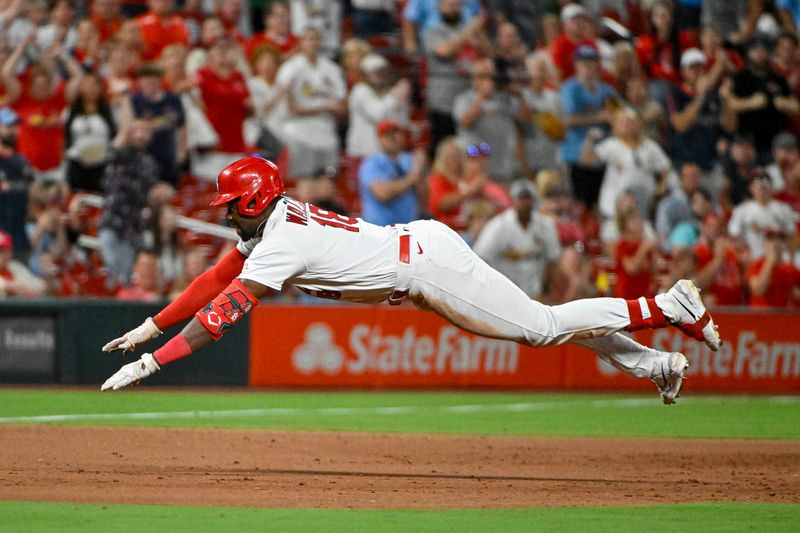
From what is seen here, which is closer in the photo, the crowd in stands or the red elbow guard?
the red elbow guard

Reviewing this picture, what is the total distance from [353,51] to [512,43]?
2.47 metres

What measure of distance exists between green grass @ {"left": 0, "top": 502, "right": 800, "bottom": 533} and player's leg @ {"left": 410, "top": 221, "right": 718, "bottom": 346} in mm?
1512

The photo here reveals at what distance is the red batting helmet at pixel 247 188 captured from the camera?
26.0 ft

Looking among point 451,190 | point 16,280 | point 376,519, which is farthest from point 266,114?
point 376,519

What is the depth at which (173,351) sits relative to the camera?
7.70 meters

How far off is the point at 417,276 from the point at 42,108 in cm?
816

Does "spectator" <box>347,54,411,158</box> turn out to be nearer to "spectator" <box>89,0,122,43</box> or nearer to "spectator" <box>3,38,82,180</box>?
"spectator" <box>89,0,122,43</box>

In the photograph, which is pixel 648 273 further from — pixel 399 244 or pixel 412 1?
pixel 399 244

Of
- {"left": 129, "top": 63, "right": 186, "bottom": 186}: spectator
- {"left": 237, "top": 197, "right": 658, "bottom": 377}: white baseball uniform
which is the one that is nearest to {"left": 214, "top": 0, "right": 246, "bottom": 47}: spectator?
{"left": 129, "top": 63, "right": 186, "bottom": 186}: spectator

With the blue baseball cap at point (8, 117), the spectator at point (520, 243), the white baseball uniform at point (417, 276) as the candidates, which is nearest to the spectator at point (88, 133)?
the blue baseball cap at point (8, 117)

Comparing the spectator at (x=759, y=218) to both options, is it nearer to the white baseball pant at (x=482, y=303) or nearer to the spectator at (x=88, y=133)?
the spectator at (x=88, y=133)

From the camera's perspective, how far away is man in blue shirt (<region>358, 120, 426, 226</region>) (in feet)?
49.5

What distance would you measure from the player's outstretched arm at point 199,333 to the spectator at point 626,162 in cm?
1003

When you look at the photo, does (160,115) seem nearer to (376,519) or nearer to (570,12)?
(570,12)
